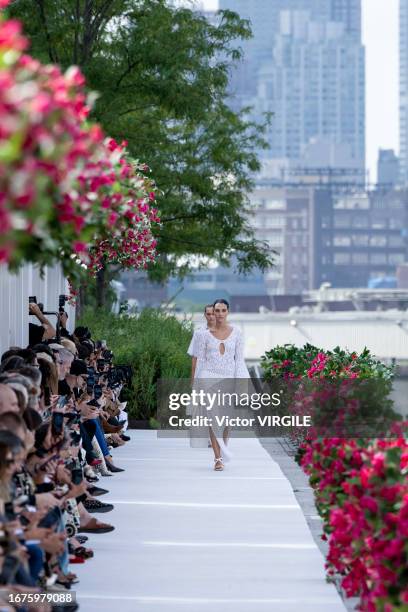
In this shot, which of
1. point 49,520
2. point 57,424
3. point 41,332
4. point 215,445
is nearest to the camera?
point 49,520

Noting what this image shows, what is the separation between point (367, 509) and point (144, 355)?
13747 millimetres

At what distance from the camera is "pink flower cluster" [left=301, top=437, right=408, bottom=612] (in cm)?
580

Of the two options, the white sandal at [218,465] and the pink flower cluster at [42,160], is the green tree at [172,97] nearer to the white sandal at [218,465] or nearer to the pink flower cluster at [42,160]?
the white sandal at [218,465]

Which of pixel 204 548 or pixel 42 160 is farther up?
pixel 42 160

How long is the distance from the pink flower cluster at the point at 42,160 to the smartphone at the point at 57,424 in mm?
2960

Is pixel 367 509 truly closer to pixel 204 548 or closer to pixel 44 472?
pixel 44 472

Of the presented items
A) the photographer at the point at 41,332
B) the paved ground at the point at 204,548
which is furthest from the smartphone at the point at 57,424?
the photographer at the point at 41,332

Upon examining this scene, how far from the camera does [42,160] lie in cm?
358

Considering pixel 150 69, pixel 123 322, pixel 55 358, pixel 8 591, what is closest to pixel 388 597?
pixel 8 591

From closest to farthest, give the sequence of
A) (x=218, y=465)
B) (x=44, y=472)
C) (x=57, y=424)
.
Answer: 1. (x=44, y=472)
2. (x=57, y=424)
3. (x=218, y=465)

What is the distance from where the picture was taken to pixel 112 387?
1515 centimetres

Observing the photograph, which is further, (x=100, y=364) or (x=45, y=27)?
(x=45, y=27)

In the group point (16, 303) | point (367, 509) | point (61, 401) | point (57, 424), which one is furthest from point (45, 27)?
point (367, 509)

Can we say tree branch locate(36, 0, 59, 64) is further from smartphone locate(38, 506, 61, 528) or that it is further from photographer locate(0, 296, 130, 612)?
smartphone locate(38, 506, 61, 528)
